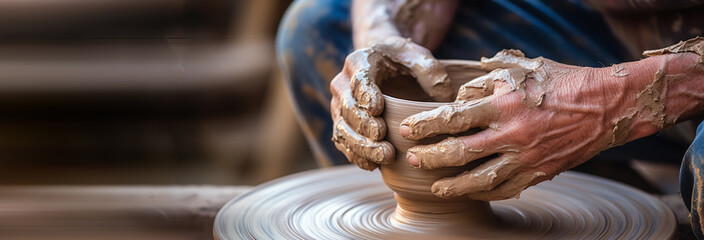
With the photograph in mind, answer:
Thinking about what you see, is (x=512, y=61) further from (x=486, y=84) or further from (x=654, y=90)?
(x=654, y=90)

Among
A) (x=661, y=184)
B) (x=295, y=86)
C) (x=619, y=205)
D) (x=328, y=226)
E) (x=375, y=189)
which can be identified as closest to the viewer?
(x=328, y=226)

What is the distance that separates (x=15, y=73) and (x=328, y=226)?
8.97 ft

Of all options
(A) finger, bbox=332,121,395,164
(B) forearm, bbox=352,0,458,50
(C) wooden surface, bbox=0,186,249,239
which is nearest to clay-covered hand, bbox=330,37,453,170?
(A) finger, bbox=332,121,395,164

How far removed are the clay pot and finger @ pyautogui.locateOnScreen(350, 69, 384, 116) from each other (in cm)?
Answer: 2

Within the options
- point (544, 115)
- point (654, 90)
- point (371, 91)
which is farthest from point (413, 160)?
point (654, 90)

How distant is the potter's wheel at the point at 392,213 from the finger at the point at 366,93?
0.25 m

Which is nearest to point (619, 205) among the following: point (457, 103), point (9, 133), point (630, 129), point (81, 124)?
point (630, 129)

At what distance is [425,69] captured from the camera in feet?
4.95

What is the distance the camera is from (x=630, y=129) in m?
1.34

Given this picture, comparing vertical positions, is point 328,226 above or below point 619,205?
above

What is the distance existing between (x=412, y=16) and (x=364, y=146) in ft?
2.54

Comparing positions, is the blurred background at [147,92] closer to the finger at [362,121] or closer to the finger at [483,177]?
the finger at [362,121]

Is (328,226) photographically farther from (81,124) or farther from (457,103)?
(81,124)

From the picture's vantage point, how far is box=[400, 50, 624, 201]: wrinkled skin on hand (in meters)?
1.24
